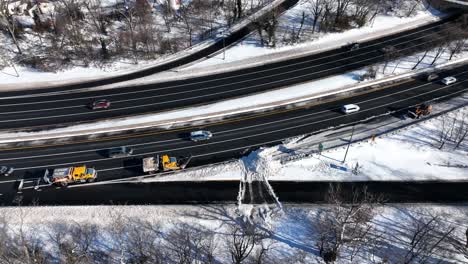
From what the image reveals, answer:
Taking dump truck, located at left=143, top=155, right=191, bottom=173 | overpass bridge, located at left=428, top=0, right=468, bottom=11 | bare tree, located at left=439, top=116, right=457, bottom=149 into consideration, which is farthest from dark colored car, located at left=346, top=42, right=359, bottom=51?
dump truck, located at left=143, top=155, right=191, bottom=173

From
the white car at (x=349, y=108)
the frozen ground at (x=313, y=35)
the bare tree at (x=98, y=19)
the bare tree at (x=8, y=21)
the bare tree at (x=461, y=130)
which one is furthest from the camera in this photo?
the bare tree at (x=98, y=19)

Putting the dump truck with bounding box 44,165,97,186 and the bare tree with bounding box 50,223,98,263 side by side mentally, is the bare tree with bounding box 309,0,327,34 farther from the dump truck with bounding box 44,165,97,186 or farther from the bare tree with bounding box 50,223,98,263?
the bare tree with bounding box 50,223,98,263

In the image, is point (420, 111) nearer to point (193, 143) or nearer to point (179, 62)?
point (193, 143)

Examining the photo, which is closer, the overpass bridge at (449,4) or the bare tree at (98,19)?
the bare tree at (98,19)

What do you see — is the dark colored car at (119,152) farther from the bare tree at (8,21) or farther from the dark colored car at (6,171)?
the bare tree at (8,21)

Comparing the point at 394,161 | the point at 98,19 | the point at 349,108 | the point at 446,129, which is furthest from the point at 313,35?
the point at 98,19

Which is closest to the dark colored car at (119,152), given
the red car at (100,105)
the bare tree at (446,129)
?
the red car at (100,105)
